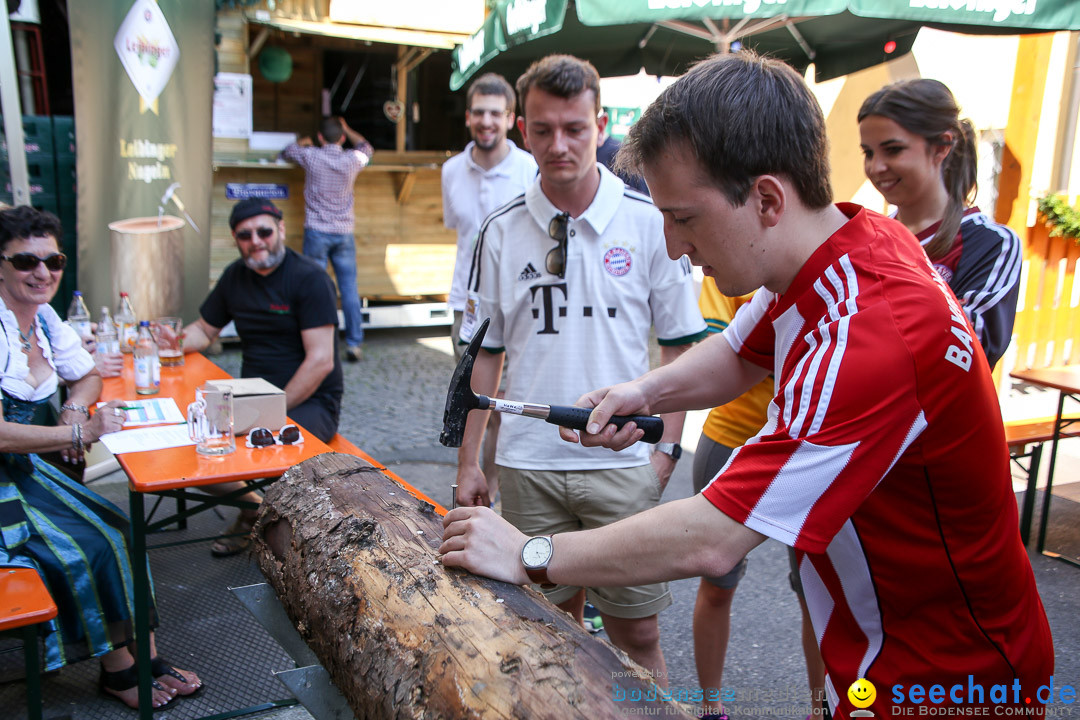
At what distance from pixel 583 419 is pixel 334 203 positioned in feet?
23.3

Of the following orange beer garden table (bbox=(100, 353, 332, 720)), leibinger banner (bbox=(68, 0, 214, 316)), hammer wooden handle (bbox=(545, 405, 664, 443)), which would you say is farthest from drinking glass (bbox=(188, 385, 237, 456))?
leibinger banner (bbox=(68, 0, 214, 316))

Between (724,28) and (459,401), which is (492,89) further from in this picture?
(459,401)

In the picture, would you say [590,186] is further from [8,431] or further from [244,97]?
[244,97]

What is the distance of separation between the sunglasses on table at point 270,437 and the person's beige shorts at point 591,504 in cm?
95

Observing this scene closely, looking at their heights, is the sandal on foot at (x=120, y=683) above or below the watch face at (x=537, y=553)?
below

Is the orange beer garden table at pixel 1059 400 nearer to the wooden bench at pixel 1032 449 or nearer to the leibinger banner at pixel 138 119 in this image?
the wooden bench at pixel 1032 449

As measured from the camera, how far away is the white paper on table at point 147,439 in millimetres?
3088

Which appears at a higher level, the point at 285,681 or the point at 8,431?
the point at 8,431

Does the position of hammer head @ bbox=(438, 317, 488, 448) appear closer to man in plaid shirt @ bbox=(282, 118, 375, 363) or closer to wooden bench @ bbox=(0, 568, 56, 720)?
wooden bench @ bbox=(0, 568, 56, 720)

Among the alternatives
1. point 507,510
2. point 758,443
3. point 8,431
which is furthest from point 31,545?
point 758,443

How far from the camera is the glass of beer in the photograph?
14.4 feet

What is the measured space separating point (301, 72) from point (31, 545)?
30.4 ft

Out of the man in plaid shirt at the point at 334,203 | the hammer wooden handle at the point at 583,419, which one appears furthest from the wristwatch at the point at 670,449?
the man in plaid shirt at the point at 334,203

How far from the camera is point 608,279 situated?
2713 mm
